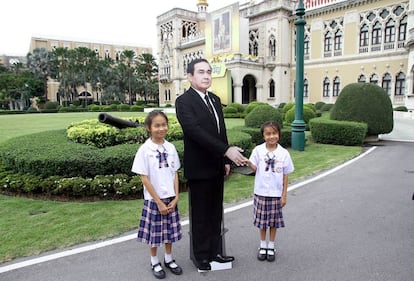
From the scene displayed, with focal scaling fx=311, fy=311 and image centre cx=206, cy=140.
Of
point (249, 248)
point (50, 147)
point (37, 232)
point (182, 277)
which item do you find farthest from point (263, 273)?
point (50, 147)

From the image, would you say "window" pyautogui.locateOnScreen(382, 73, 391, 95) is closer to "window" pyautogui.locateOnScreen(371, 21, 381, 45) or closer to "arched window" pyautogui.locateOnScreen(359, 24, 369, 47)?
"window" pyautogui.locateOnScreen(371, 21, 381, 45)

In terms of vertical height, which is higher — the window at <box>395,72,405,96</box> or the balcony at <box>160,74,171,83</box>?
the balcony at <box>160,74,171,83</box>

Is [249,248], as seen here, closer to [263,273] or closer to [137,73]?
[263,273]

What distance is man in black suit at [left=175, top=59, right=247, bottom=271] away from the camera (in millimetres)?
2719

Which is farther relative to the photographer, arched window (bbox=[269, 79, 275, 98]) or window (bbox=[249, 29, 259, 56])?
window (bbox=[249, 29, 259, 56])

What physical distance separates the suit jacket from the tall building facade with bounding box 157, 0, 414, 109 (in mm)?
27001

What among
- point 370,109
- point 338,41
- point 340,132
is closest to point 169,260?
point 340,132

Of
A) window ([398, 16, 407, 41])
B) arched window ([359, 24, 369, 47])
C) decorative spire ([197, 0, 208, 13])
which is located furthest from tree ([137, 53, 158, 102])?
window ([398, 16, 407, 41])

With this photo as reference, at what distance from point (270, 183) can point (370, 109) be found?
32.5 feet

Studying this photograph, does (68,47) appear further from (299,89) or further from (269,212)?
(269,212)

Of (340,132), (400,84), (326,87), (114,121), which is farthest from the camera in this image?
(326,87)

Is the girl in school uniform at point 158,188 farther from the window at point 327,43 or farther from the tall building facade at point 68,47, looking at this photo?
the tall building facade at point 68,47

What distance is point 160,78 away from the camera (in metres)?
53.2

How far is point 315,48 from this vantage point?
1346 inches
